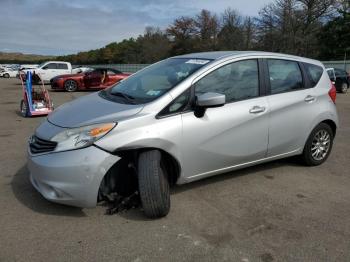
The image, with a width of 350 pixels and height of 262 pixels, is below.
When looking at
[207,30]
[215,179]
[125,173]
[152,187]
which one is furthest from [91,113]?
[207,30]

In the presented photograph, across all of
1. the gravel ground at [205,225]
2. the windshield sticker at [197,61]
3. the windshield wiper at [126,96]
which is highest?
the windshield sticker at [197,61]

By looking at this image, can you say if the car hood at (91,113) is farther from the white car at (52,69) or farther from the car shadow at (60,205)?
the white car at (52,69)

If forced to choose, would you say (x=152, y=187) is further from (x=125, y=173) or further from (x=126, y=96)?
(x=126, y=96)

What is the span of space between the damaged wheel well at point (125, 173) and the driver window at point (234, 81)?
0.83m

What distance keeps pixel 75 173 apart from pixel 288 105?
284 cm

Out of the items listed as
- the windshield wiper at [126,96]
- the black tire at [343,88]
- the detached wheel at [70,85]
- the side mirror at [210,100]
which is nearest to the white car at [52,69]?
the detached wheel at [70,85]

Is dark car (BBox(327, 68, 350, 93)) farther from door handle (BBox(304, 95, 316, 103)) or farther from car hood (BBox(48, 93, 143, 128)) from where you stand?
car hood (BBox(48, 93, 143, 128))

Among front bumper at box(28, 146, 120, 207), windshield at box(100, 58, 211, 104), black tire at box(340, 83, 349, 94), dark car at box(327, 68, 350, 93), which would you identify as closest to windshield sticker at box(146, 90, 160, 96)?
windshield at box(100, 58, 211, 104)

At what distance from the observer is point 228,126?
439 cm

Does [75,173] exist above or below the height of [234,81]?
below

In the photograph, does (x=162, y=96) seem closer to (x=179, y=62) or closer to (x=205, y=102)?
(x=205, y=102)

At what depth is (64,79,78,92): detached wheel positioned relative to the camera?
21.2m

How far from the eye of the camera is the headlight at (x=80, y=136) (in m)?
3.70

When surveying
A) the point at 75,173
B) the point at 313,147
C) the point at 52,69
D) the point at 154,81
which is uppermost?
the point at 154,81
